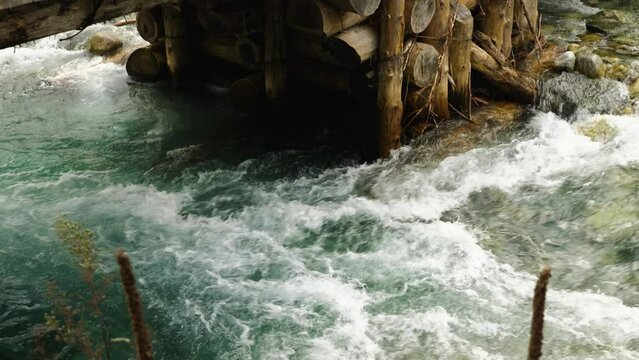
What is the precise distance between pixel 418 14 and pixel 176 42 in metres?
3.98

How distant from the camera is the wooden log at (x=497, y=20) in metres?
9.10

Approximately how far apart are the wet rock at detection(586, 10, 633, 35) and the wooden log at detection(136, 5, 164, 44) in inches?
275

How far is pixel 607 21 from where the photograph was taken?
36.9ft

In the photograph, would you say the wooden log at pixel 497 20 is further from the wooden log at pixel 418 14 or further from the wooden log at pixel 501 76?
the wooden log at pixel 418 14

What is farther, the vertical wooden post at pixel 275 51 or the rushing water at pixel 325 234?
the vertical wooden post at pixel 275 51

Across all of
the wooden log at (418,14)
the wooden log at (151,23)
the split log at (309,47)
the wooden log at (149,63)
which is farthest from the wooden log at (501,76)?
the wooden log at (149,63)

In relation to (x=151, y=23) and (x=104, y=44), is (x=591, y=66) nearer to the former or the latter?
(x=151, y=23)

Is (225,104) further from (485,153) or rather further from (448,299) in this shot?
(448,299)

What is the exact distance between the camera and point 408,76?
25.2 feet

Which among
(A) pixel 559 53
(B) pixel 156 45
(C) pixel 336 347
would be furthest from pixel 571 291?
(B) pixel 156 45

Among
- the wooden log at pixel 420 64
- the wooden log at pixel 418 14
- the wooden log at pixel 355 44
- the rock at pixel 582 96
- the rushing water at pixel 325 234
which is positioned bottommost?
the rushing water at pixel 325 234

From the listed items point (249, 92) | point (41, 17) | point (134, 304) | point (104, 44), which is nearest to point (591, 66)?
point (249, 92)

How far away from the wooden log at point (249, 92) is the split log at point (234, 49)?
0.25 m

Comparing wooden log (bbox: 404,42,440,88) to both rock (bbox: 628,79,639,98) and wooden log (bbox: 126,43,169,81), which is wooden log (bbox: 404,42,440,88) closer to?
rock (bbox: 628,79,639,98)
